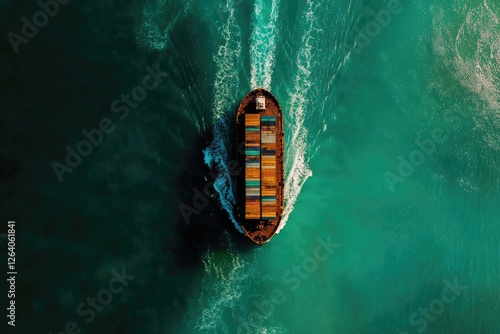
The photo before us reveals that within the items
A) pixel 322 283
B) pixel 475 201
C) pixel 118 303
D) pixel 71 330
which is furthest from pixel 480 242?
pixel 71 330

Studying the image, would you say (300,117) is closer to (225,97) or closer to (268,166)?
(268,166)

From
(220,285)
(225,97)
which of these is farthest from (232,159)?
(220,285)

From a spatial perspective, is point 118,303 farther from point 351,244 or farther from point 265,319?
point 351,244

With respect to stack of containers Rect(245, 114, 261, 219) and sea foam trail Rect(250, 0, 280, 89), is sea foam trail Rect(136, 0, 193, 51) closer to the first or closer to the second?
sea foam trail Rect(250, 0, 280, 89)

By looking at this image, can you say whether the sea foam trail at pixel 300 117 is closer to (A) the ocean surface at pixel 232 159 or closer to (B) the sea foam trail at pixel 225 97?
(A) the ocean surface at pixel 232 159

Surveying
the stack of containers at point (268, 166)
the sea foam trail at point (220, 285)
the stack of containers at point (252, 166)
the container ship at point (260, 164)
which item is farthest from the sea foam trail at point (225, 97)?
the sea foam trail at point (220, 285)
